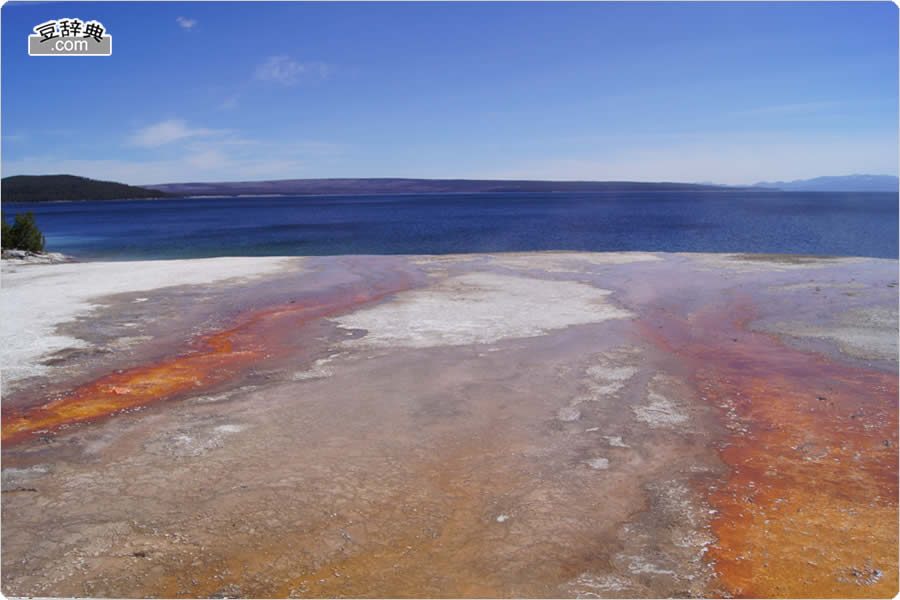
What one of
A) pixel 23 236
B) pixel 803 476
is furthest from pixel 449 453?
pixel 23 236

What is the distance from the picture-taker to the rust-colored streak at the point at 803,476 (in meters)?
4.30

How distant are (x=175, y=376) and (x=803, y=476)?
7364mm

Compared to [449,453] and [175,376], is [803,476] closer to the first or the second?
[449,453]

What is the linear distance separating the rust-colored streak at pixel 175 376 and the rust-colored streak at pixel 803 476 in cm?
623

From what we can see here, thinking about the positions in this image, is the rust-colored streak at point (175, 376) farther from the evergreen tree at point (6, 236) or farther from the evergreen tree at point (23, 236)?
the evergreen tree at point (23, 236)

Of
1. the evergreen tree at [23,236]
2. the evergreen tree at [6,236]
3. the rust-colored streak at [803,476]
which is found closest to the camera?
the rust-colored streak at [803,476]

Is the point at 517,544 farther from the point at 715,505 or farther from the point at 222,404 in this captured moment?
the point at 222,404

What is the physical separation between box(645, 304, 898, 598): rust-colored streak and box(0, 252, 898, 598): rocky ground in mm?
26

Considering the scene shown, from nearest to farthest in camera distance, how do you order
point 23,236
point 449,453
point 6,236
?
point 449,453 < point 6,236 < point 23,236

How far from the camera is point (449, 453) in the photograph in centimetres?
610

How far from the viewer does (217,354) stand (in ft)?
31.7

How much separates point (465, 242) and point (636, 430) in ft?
105

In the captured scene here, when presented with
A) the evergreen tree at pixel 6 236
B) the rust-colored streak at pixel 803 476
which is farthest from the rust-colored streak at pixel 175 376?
the evergreen tree at pixel 6 236

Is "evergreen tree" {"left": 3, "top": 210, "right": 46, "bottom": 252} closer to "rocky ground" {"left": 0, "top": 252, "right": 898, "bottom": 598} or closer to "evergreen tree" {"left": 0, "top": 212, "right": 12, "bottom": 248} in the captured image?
"evergreen tree" {"left": 0, "top": 212, "right": 12, "bottom": 248}
